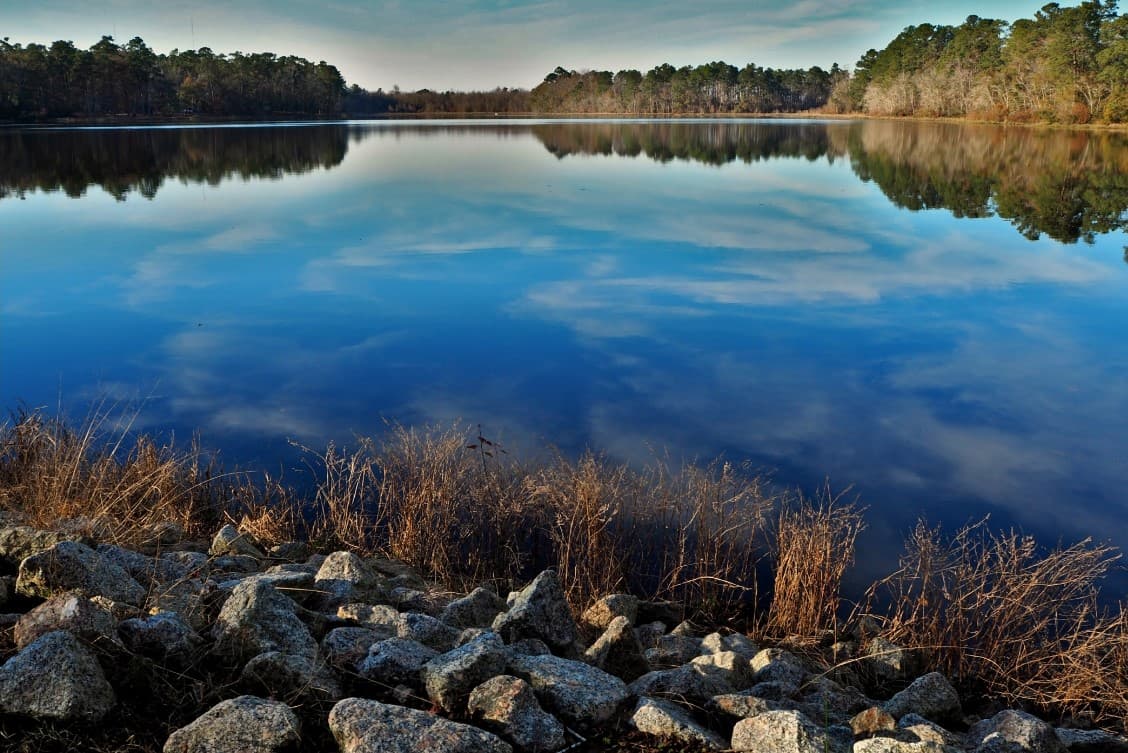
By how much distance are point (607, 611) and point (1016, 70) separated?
81.4 metres

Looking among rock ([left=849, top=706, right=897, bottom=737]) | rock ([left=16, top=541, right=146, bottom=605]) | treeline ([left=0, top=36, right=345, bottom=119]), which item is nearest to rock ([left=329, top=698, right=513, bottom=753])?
rock ([left=849, top=706, right=897, bottom=737])

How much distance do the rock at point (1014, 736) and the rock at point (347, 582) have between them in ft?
12.1

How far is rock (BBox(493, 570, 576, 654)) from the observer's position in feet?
16.3

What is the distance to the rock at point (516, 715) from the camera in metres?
3.76

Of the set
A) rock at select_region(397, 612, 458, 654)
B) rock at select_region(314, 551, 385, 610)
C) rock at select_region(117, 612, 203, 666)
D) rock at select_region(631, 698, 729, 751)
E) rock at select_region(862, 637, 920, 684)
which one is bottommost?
rock at select_region(862, 637, 920, 684)

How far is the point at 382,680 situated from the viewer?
13.7ft

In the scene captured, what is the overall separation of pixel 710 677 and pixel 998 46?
9510 cm

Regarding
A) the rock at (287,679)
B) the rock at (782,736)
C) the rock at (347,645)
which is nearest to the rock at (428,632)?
the rock at (347,645)

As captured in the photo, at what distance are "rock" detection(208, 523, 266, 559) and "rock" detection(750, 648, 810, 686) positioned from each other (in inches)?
153

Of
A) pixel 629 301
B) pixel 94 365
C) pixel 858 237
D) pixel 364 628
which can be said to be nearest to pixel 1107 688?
pixel 364 628

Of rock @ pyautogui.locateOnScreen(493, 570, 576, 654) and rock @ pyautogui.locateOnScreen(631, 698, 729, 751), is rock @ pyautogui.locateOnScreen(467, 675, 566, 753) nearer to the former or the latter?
rock @ pyautogui.locateOnScreen(631, 698, 729, 751)

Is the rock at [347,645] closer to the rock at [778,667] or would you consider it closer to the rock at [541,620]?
the rock at [541,620]

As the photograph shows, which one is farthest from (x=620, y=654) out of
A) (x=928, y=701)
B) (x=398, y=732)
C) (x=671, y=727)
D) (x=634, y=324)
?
(x=634, y=324)

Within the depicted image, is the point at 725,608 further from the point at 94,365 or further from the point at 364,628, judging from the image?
the point at 94,365
